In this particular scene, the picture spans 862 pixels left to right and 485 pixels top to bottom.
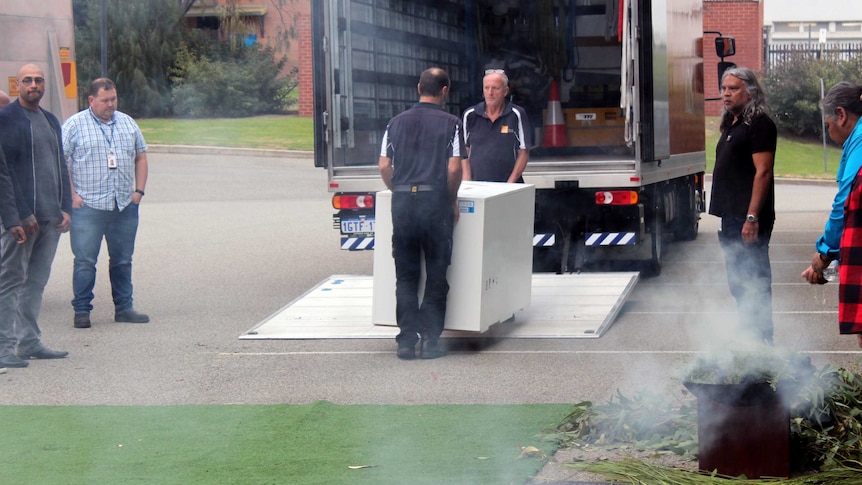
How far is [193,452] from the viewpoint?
5.09m

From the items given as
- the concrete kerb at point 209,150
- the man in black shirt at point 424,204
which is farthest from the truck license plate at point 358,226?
the man in black shirt at point 424,204

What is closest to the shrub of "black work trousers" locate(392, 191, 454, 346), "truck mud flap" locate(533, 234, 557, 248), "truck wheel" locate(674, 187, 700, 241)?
"black work trousers" locate(392, 191, 454, 346)

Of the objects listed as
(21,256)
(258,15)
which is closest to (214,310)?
(21,256)

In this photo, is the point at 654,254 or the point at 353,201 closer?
the point at 353,201

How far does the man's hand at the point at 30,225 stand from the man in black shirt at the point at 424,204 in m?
2.09

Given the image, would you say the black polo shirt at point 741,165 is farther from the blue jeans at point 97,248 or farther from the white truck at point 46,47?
the blue jeans at point 97,248

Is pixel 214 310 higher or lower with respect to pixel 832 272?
lower

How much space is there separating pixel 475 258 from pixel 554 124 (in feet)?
20.4

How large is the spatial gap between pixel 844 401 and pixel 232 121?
2.69 metres

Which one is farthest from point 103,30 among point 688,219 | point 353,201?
point 688,219

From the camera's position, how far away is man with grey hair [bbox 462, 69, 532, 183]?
8.37 metres

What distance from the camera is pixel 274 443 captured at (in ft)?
17.1

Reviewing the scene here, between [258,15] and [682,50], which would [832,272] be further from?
[682,50]

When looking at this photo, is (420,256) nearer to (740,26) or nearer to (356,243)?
(356,243)
